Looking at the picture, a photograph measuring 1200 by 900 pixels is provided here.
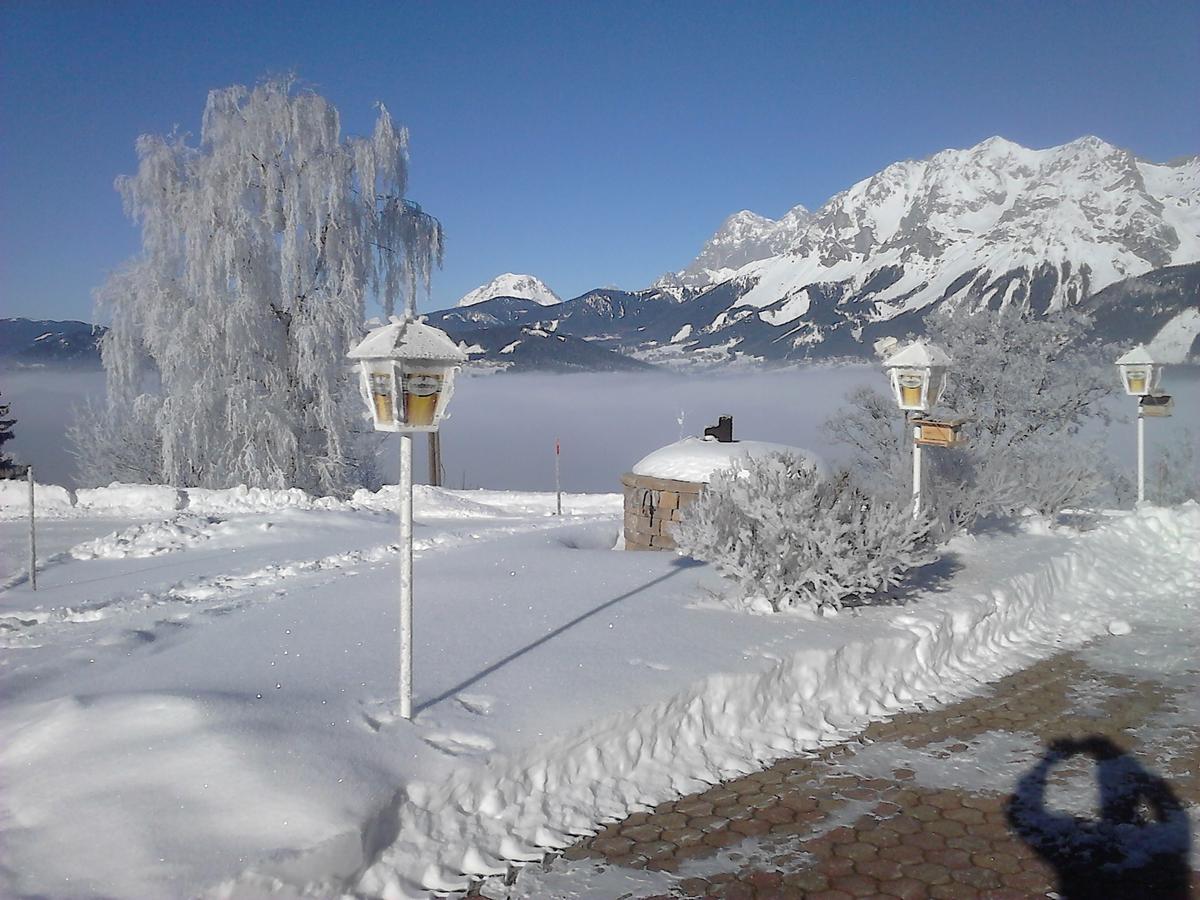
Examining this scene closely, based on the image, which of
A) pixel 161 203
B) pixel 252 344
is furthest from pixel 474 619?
pixel 161 203

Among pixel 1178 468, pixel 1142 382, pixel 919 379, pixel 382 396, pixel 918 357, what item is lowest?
pixel 1178 468

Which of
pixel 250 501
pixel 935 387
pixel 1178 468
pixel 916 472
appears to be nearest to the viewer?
pixel 935 387

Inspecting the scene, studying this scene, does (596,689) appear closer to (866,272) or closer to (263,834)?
(263,834)

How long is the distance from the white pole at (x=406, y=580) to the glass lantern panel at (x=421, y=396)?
0.57 feet

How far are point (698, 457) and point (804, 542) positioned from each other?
393cm

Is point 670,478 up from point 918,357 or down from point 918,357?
down

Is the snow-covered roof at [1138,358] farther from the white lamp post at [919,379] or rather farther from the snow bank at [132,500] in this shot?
the snow bank at [132,500]

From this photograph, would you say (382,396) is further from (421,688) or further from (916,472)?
(916,472)

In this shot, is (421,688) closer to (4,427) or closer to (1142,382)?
(1142,382)

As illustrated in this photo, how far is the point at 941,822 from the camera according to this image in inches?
→ 165

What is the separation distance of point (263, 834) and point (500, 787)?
1.21 metres

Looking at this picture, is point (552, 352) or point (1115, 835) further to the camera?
point (552, 352)

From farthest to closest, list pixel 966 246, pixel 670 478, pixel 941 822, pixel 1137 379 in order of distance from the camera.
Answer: pixel 966 246 → pixel 1137 379 → pixel 670 478 → pixel 941 822

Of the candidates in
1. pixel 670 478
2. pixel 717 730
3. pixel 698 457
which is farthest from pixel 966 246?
pixel 717 730
